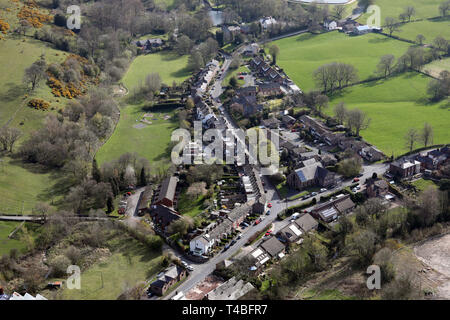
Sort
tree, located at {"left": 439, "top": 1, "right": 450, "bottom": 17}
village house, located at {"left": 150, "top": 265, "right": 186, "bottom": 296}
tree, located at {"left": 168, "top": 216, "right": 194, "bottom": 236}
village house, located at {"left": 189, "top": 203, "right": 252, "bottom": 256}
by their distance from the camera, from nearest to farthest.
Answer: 1. village house, located at {"left": 150, "top": 265, "right": 186, "bottom": 296}
2. village house, located at {"left": 189, "top": 203, "right": 252, "bottom": 256}
3. tree, located at {"left": 168, "top": 216, "right": 194, "bottom": 236}
4. tree, located at {"left": 439, "top": 1, "right": 450, "bottom": 17}

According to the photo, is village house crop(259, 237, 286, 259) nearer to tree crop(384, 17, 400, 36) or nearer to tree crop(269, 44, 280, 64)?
tree crop(269, 44, 280, 64)

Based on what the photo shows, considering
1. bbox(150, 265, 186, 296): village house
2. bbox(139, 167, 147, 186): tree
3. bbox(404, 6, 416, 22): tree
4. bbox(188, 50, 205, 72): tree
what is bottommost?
bbox(150, 265, 186, 296): village house

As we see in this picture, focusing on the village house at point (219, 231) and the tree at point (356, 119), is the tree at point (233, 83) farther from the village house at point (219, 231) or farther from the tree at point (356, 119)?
the village house at point (219, 231)

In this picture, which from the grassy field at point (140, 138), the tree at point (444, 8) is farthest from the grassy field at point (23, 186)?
the tree at point (444, 8)

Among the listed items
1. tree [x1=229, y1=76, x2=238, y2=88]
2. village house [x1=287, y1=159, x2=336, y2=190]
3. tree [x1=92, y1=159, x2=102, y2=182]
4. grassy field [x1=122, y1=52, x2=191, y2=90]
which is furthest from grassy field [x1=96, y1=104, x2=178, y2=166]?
village house [x1=287, y1=159, x2=336, y2=190]

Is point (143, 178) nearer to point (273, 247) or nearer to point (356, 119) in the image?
point (273, 247)

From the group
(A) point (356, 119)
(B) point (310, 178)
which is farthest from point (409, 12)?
(B) point (310, 178)

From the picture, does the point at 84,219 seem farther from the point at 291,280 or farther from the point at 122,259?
the point at 291,280
